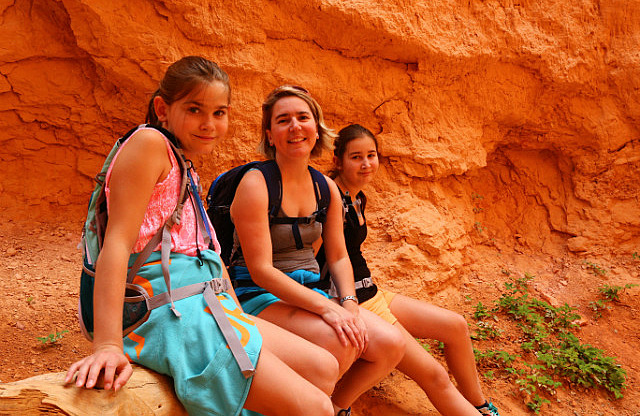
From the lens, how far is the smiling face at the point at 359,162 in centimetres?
306

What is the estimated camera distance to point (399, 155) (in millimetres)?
4594

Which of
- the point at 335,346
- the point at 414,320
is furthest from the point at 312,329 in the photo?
the point at 414,320

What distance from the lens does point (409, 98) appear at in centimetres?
463

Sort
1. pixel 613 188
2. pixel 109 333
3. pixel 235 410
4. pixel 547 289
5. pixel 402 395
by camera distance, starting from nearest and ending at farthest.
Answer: pixel 109 333 → pixel 235 410 → pixel 402 395 → pixel 547 289 → pixel 613 188

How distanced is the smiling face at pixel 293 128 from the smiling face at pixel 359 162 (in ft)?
1.81

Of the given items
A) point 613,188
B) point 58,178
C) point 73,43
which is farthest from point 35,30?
point 613,188

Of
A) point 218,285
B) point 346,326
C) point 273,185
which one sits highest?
point 273,185

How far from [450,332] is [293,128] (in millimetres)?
1540

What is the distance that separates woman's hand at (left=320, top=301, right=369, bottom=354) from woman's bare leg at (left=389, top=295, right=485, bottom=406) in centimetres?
71

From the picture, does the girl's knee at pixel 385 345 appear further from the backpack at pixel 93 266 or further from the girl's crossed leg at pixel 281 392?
the backpack at pixel 93 266

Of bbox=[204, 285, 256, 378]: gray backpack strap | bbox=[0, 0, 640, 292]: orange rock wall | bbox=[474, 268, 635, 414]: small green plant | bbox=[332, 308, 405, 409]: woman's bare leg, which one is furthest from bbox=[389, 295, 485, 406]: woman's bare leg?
bbox=[204, 285, 256, 378]: gray backpack strap

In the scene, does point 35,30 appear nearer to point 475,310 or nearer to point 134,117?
point 134,117

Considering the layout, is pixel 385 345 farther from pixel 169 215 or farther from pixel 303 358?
pixel 169 215

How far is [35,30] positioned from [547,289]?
200 inches
